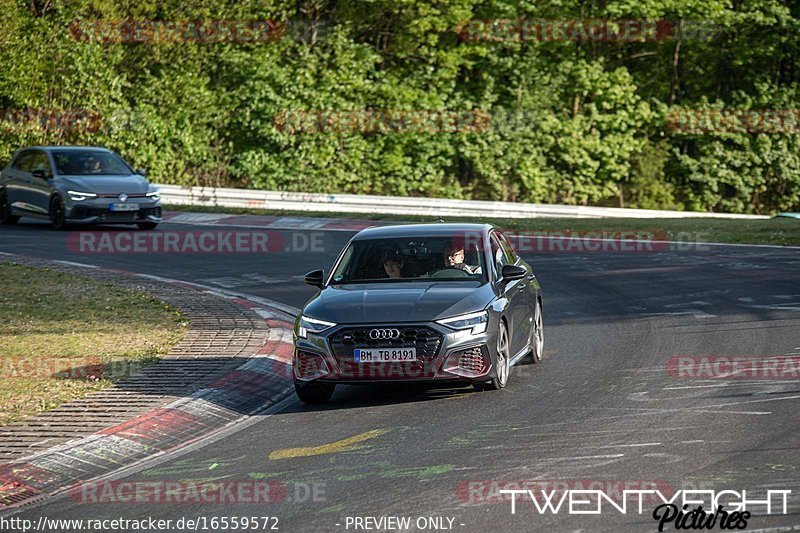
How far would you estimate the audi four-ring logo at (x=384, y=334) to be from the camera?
1066 cm

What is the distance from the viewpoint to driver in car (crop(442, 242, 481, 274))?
1192 centimetres

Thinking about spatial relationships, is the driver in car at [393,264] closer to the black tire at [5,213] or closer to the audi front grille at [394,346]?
the audi front grille at [394,346]

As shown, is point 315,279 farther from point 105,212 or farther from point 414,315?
point 105,212

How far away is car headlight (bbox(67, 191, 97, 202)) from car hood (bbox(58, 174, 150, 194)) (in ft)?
0.23

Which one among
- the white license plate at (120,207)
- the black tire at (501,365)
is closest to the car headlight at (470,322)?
the black tire at (501,365)

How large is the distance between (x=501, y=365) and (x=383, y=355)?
3.97ft

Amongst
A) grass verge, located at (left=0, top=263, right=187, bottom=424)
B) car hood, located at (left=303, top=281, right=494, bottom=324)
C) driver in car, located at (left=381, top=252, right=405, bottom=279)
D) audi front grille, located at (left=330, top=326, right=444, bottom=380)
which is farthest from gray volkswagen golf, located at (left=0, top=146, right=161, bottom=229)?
audi front grille, located at (left=330, top=326, right=444, bottom=380)

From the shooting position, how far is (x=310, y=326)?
11047 millimetres

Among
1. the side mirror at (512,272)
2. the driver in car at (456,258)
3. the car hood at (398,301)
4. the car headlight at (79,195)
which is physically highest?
the driver in car at (456,258)

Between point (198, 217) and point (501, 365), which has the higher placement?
point (501, 365)

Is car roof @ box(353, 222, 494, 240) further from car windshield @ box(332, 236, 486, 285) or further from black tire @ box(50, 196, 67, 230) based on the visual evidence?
black tire @ box(50, 196, 67, 230)

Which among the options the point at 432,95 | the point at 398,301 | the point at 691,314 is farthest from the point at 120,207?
the point at 432,95

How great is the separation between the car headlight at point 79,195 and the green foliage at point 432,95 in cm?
1117

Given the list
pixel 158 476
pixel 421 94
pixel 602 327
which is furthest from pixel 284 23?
pixel 158 476
